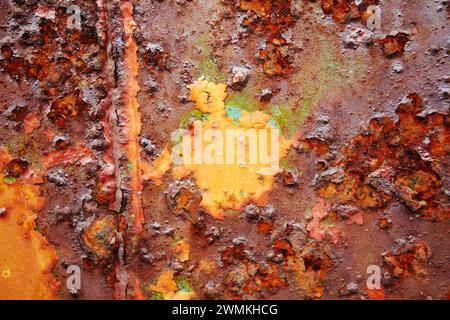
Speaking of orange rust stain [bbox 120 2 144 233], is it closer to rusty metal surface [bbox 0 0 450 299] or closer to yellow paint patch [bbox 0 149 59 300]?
rusty metal surface [bbox 0 0 450 299]

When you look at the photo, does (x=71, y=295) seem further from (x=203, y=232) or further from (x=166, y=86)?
(x=166, y=86)

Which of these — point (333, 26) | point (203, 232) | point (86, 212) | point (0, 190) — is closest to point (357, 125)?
point (333, 26)

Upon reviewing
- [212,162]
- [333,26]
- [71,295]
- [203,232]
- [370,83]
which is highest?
[333,26]

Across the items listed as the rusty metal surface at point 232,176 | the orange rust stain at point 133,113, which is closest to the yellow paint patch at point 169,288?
the rusty metal surface at point 232,176

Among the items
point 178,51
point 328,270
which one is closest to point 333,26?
point 178,51

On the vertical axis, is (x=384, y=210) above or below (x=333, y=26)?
below
